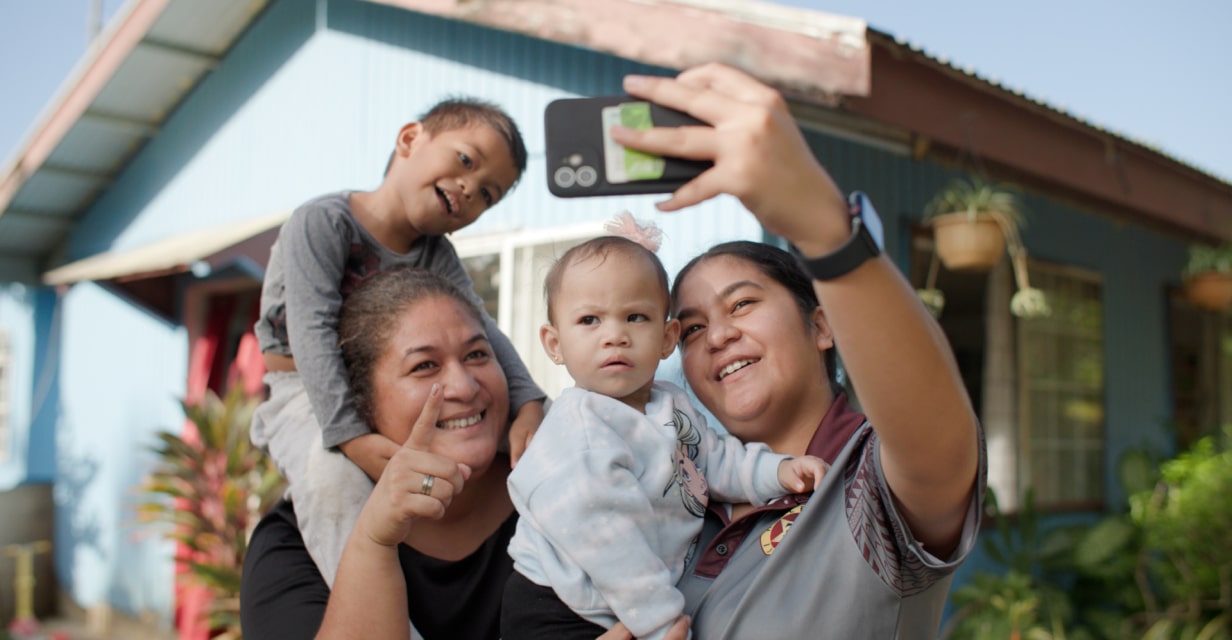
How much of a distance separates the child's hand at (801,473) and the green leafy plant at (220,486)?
5.24m

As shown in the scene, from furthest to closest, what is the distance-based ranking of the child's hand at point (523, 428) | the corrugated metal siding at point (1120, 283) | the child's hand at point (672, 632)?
the corrugated metal siding at point (1120, 283), the child's hand at point (523, 428), the child's hand at point (672, 632)

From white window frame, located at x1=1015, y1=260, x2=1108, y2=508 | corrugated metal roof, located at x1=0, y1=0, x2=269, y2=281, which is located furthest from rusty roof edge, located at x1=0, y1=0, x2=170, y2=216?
white window frame, located at x1=1015, y1=260, x2=1108, y2=508

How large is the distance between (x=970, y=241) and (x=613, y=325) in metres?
3.58

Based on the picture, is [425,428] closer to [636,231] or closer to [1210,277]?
[636,231]

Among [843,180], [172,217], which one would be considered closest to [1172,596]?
[843,180]

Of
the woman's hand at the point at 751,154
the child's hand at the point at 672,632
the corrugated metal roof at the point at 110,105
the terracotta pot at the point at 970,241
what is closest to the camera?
the woman's hand at the point at 751,154

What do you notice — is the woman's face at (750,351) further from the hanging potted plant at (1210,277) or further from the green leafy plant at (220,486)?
the hanging potted plant at (1210,277)

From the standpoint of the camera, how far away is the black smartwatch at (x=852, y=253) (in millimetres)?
883

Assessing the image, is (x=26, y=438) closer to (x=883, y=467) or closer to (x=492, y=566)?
(x=492, y=566)

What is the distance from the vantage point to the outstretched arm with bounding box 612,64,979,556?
0.87 meters

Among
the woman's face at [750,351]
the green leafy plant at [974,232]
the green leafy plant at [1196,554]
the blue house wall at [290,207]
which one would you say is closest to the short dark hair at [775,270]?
the woman's face at [750,351]

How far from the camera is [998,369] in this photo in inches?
228

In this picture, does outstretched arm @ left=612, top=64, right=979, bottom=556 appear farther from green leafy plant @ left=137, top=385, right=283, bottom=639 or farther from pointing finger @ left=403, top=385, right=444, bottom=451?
green leafy plant @ left=137, top=385, right=283, bottom=639

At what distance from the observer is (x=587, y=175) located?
3.32 ft
